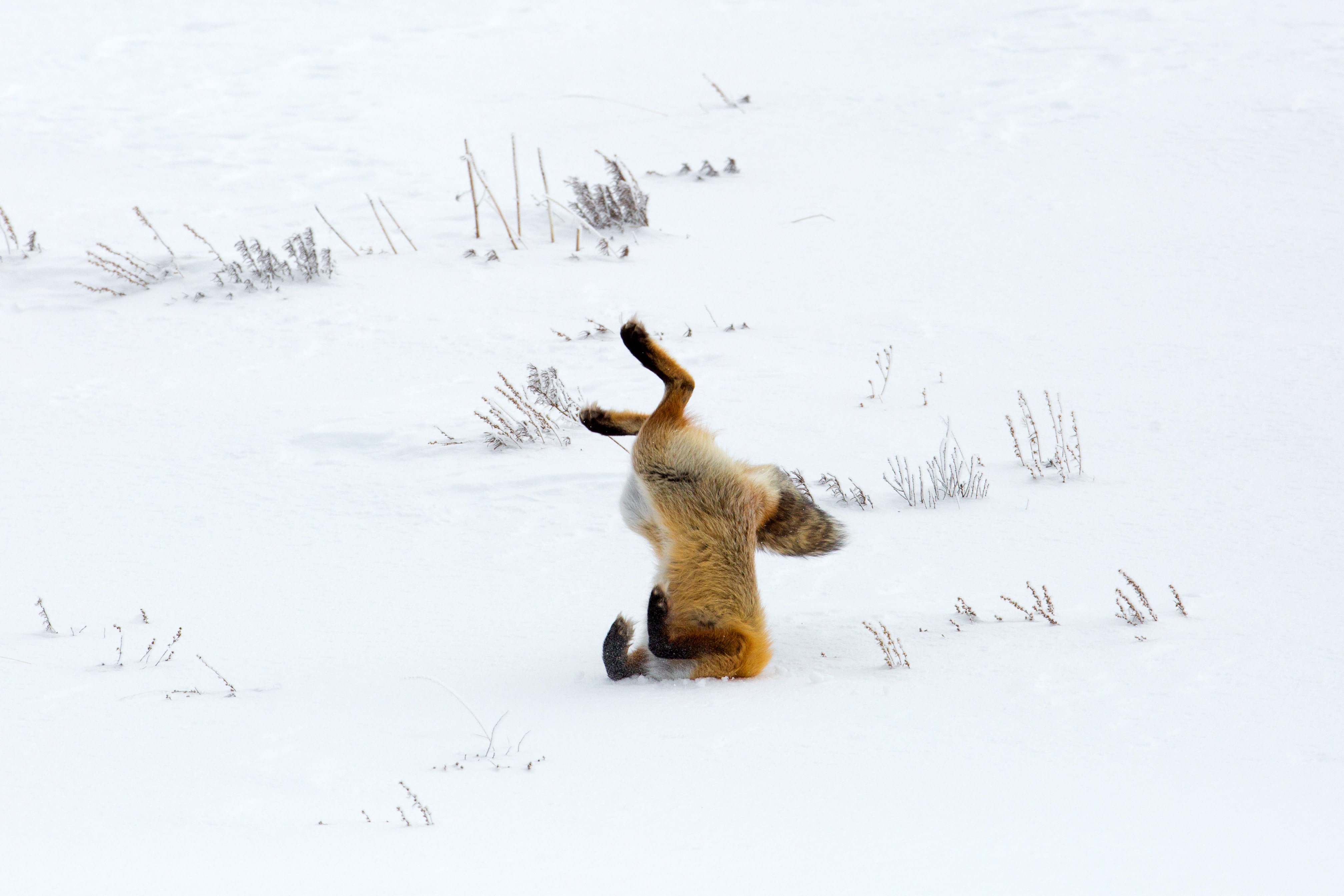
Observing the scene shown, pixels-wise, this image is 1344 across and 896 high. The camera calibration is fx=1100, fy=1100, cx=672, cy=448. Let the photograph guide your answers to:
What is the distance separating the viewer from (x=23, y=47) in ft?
41.3

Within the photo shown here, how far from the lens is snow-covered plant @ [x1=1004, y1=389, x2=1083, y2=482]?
503 cm

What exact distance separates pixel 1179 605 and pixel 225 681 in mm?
3049

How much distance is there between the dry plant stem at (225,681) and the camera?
3.44 metres

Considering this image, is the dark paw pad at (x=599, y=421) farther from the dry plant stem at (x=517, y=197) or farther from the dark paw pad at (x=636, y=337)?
the dry plant stem at (x=517, y=197)

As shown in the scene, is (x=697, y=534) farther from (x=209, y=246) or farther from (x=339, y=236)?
(x=209, y=246)

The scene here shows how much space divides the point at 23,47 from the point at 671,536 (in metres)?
12.6

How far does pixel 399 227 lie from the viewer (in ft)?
27.9

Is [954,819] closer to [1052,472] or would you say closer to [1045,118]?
[1052,472]

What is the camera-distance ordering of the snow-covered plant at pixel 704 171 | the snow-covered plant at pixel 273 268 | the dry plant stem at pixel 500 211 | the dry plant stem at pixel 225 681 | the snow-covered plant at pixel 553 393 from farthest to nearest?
the snow-covered plant at pixel 704 171, the dry plant stem at pixel 500 211, the snow-covered plant at pixel 273 268, the snow-covered plant at pixel 553 393, the dry plant stem at pixel 225 681

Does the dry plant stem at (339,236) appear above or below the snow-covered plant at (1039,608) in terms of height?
above

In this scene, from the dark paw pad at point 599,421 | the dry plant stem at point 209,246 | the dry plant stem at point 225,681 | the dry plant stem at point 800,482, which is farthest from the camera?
the dry plant stem at point 209,246

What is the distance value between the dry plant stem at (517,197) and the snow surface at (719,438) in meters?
0.12

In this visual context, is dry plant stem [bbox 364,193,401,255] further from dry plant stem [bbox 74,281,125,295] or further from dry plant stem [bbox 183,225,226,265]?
dry plant stem [bbox 74,281,125,295]

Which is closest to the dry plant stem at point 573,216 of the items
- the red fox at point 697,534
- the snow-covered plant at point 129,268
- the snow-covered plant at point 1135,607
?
the snow-covered plant at point 129,268
